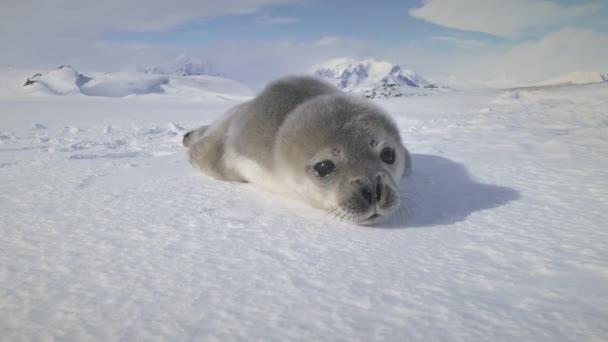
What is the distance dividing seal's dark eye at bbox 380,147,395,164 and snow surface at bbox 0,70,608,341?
32cm

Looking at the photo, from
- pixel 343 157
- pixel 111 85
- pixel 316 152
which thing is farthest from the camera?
pixel 111 85

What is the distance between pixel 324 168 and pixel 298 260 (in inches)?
32.9

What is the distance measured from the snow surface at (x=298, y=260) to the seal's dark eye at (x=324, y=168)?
24 centimetres

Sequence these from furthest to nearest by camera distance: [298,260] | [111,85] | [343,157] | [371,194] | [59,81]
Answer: [111,85] < [59,81] < [343,157] < [371,194] < [298,260]

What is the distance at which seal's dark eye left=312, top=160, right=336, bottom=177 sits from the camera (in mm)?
2281

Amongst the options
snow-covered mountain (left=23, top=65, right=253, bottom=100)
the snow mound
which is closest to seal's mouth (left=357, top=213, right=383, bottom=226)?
snow-covered mountain (left=23, top=65, right=253, bottom=100)

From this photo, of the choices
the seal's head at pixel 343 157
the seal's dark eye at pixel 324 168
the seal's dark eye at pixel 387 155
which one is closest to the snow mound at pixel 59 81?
the seal's head at pixel 343 157

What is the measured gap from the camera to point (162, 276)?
138cm

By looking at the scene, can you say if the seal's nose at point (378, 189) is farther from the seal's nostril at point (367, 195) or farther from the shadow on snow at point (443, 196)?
the shadow on snow at point (443, 196)

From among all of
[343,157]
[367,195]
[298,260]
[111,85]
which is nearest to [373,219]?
[367,195]

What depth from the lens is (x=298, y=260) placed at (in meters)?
1.56

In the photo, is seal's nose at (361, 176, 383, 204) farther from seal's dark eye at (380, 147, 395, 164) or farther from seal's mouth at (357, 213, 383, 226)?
seal's dark eye at (380, 147, 395, 164)

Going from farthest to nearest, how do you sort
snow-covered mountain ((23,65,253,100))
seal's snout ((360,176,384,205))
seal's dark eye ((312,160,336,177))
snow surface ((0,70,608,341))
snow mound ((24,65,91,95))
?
snow-covered mountain ((23,65,253,100)), snow mound ((24,65,91,95)), seal's dark eye ((312,160,336,177)), seal's snout ((360,176,384,205)), snow surface ((0,70,608,341))

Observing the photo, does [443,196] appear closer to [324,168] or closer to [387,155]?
[387,155]
